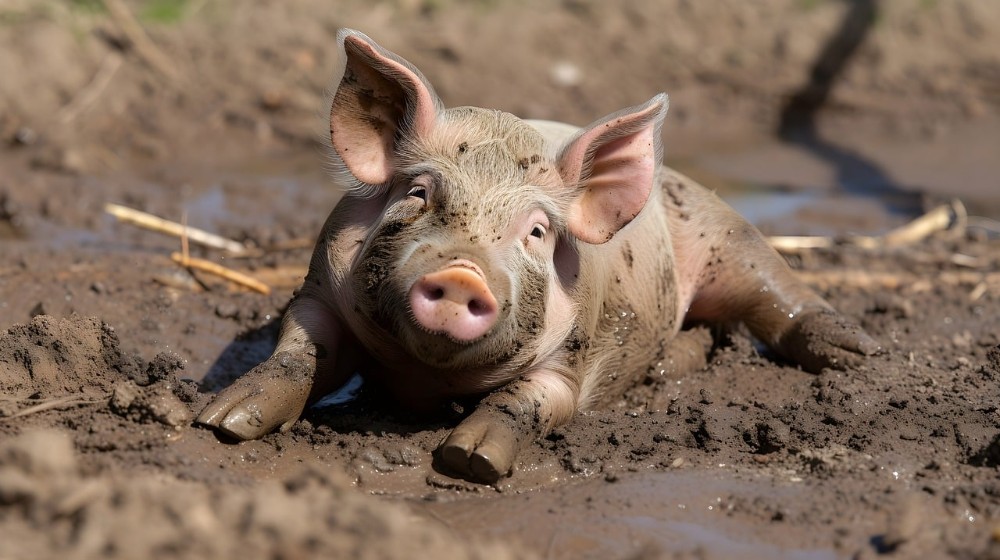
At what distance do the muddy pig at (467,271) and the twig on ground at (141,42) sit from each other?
6.34 meters

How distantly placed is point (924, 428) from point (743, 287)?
59.1 inches

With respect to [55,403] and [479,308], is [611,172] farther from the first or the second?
[55,403]

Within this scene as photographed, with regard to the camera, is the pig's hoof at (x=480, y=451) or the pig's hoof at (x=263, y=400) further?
the pig's hoof at (x=263, y=400)

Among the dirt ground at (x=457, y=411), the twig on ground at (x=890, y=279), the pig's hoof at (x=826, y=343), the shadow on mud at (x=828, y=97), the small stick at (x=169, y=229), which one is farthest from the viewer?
the shadow on mud at (x=828, y=97)

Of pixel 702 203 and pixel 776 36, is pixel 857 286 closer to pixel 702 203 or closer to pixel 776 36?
pixel 702 203

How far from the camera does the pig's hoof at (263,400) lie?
451cm

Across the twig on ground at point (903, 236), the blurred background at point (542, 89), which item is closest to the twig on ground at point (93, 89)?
the blurred background at point (542, 89)

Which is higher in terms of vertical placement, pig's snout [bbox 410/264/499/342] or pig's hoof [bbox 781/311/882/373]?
pig's snout [bbox 410/264/499/342]

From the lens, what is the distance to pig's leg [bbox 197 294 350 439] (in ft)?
14.9

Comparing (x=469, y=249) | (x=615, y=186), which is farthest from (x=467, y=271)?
(x=615, y=186)

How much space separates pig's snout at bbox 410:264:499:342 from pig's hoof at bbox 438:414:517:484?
38cm

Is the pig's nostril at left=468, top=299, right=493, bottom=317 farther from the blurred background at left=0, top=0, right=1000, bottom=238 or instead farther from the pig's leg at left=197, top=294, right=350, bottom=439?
the blurred background at left=0, top=0, right=1000, bottom=238

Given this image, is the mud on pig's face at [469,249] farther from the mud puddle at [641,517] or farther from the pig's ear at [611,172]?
the mud puddle at [641,517]

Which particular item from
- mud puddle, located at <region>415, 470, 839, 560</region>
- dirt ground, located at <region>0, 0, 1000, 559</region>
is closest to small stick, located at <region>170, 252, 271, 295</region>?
dirt ground, located at <region>0, 0, 1000, 559</region>
